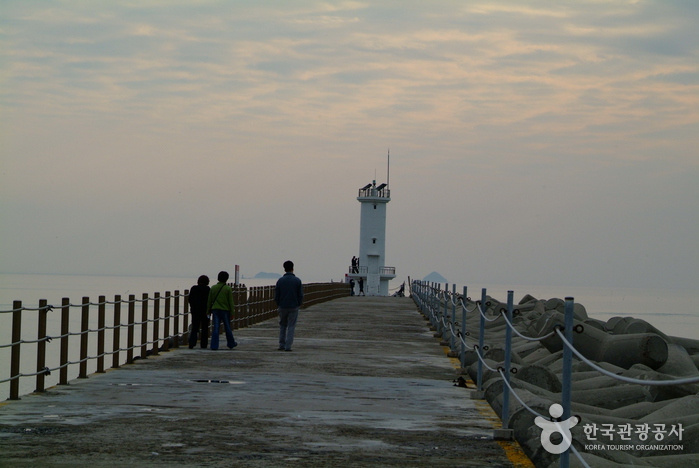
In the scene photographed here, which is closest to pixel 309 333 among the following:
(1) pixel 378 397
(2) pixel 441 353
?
(2) pixel 441 353

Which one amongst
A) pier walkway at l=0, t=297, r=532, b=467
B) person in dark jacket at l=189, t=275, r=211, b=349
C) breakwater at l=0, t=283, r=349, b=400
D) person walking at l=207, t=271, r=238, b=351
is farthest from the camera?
person in dark jacket at l=189, t=275, r=211, b=349

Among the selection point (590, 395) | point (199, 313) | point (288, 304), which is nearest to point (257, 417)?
point (590, 395)

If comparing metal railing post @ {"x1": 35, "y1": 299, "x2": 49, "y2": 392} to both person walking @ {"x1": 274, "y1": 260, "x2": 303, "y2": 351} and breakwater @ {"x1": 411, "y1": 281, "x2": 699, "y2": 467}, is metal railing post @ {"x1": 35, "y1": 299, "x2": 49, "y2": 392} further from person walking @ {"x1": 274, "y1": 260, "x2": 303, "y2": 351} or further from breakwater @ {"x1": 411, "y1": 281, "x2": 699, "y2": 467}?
person walking @ {"x1": 274, "y1": 260, "x2": 303, "y2": 351}

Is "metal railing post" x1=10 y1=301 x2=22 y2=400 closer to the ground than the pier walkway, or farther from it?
farther from it

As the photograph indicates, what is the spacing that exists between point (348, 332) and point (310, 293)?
1677cm

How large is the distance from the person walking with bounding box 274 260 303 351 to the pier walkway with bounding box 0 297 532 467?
4.71 feet

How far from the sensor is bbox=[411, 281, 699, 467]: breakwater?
675cm

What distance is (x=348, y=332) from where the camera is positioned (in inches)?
957
